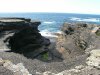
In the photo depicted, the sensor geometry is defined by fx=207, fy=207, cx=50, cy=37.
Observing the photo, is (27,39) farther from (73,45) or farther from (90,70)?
(90,70)

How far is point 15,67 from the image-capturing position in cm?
2180

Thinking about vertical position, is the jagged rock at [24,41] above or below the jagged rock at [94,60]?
below

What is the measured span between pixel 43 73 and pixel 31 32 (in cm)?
2697

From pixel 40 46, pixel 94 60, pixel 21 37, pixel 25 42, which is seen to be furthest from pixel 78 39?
pixel 94 60

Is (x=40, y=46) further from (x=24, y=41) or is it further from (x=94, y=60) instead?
(x=94, y=60)

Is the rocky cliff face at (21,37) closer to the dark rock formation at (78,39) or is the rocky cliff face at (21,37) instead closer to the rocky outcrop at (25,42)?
the rocky outcrop at (25,42)

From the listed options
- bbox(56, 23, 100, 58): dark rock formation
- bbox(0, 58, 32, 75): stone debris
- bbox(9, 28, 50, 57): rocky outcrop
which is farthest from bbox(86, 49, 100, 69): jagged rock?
bbox(9, 28, 50, 57): rocky outcrop

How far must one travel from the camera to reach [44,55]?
4212cm

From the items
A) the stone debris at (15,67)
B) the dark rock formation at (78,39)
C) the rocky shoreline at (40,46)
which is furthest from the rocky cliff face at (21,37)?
the stone debris at (15,67)

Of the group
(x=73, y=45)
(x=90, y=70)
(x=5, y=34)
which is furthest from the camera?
(x=73, y=45)

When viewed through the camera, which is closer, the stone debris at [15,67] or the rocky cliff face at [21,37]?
the stone debris at [15,67]

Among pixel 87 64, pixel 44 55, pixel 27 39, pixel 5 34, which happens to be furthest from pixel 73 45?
pixel 87 64

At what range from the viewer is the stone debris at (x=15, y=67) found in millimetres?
20566

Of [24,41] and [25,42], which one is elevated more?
[24,41]
